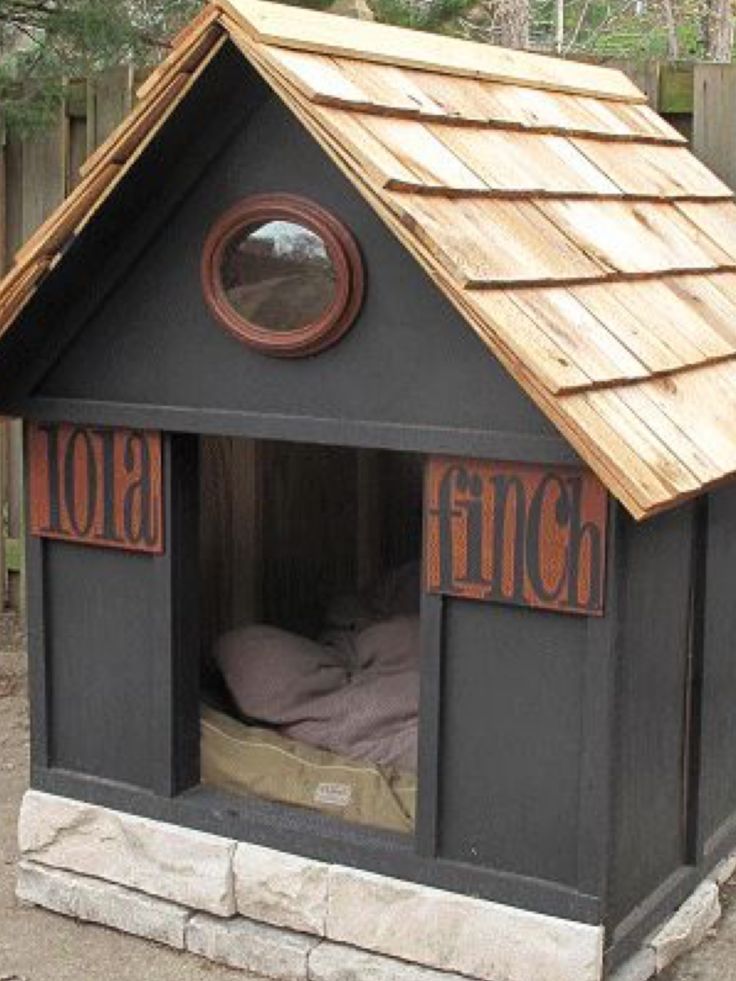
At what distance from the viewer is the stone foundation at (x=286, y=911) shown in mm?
3602

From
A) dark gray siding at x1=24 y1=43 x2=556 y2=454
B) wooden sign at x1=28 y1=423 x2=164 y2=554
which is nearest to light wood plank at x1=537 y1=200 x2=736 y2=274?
dark gray siding at x1=24 y1=43 x2=556 y2=454

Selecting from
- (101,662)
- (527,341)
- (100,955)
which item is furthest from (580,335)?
(100,955)

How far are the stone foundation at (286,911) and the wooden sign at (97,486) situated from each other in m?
0.72

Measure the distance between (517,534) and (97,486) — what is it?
1127 millimetres

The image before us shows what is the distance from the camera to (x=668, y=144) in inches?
189

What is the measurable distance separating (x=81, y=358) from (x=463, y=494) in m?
1.04

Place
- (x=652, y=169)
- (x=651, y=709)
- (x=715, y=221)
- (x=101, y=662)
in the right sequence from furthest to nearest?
(x=715, y=221), (x=652, y=169), (x=101, y=662), (x=651, y=709)

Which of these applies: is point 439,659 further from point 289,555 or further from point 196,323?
point 289,555

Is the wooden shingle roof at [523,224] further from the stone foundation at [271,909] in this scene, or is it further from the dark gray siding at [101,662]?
the stone foundation at [271,909]

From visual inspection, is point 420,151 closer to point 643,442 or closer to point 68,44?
point 643,442

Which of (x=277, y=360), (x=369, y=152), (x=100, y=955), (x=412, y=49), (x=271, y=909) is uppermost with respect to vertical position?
(x=412, y=49)

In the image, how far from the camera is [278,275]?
3.60 m

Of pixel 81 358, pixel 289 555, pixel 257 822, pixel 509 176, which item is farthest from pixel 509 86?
pixel 257 822

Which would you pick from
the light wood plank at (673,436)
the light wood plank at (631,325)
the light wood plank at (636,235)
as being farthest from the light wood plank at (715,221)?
the light wood plank at (673,436)
